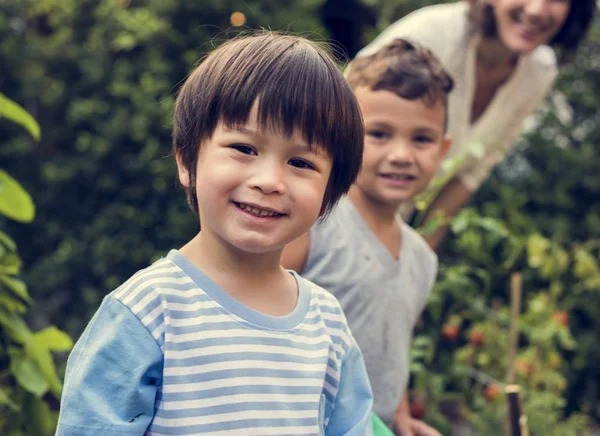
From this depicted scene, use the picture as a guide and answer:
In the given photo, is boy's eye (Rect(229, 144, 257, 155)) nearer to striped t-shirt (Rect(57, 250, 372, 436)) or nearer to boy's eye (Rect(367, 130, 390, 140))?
striped t-shirt (Rect(57, 250, 372, 436))

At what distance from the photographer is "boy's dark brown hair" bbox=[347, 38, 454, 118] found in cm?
241

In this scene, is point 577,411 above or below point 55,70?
below

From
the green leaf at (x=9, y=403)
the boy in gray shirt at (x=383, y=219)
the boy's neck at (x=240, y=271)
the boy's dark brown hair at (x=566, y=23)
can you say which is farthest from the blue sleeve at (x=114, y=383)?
the boy's dark brown hair at (x=566, y=23)

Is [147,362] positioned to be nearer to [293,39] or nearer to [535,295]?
[293,39]

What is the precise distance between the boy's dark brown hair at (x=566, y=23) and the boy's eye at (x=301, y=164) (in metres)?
1.99

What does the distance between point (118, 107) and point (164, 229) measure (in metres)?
0.54

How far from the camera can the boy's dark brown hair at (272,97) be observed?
1650mm

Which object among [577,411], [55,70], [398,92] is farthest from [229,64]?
[577,411]

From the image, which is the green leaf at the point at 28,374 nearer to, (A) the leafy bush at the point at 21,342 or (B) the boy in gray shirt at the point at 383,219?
(A) the leafy bush at the point at 21,342

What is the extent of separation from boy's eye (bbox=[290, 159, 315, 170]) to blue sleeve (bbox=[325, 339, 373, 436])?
0.38 m

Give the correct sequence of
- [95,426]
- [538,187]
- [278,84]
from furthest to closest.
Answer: [538,187] < [278,84] < [95,426]

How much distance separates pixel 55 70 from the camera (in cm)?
434

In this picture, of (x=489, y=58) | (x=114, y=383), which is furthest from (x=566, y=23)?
(x=114, y=383)

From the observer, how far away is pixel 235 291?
67.8 inches
